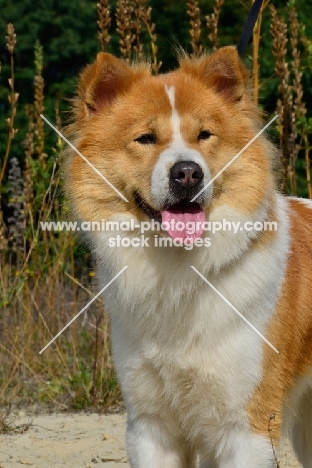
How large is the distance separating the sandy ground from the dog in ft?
3.45

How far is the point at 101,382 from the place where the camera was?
5.58m

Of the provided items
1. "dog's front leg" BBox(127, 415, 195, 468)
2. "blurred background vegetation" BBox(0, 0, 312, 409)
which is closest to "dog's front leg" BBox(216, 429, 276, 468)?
"dog's front leg" BBox(127, 415, 195, 468)

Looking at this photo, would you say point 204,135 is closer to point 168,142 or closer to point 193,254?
point 168,142

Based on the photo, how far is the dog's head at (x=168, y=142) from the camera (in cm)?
352

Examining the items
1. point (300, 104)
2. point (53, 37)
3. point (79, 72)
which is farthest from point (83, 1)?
point (79, 72)

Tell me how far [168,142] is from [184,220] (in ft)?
1.07

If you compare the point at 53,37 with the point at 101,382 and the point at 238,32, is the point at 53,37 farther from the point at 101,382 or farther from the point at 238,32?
the point at 101,382

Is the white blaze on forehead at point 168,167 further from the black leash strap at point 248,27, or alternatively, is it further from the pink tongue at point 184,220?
the black leash strap at point 248,27

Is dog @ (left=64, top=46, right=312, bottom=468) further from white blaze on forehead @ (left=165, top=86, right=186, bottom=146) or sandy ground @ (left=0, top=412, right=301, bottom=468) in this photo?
sandy ground @ (left=0, top=412, right=301, bottom=468)

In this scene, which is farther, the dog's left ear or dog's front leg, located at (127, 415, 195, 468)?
the dog's left ear

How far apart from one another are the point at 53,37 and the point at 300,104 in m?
14.4

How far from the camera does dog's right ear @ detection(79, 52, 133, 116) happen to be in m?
3.81

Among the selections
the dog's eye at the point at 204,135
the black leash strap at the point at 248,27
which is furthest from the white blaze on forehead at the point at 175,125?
the black leash strap at the point at 248,27

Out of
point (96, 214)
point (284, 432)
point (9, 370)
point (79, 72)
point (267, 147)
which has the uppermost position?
point (79, 72)
